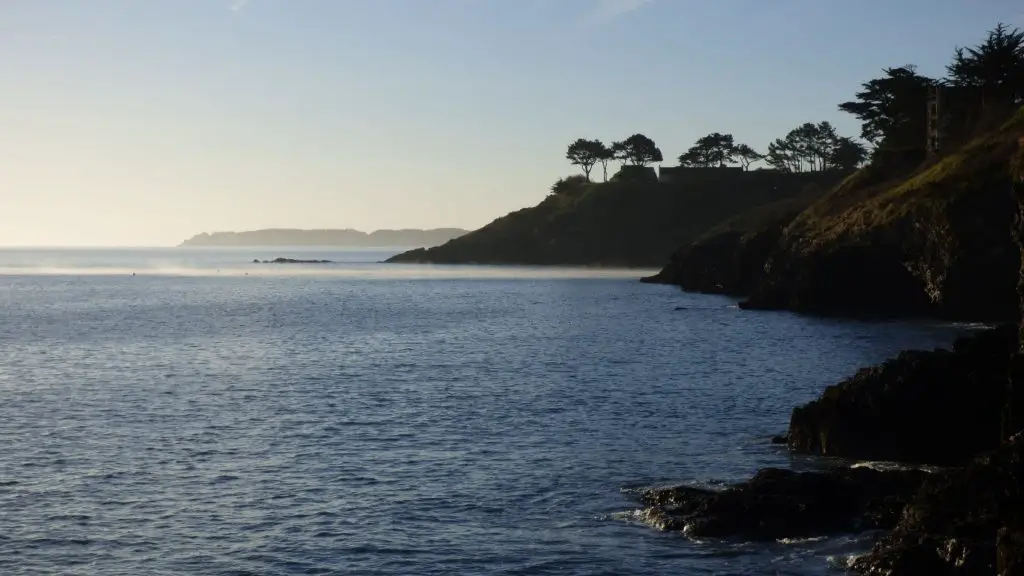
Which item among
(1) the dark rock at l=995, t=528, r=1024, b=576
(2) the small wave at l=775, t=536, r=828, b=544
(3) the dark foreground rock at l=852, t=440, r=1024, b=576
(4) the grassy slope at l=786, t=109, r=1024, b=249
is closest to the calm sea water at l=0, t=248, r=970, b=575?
(2) the small wave at l=775, t=536, r=828, b=544

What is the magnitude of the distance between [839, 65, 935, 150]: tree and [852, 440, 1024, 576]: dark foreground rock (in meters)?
113

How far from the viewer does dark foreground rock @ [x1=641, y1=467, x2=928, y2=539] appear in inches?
1232

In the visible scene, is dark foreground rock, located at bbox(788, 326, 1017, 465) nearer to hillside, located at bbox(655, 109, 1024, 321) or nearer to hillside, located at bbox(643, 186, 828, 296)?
hillside, located at bbox(655, 109, 1024, 321)

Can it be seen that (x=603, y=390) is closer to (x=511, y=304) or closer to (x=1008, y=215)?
(x=1008, y=215)

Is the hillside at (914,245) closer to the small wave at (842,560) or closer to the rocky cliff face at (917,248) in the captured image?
the rocky cliff face at (917,248)

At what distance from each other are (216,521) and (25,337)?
265 ft

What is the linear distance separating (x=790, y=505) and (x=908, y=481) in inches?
190

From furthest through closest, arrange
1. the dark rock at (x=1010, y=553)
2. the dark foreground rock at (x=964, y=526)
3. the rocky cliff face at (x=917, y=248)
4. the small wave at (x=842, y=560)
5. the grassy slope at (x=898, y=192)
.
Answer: the grassy slope at (x=898, y=192) < the rocky cliff face at (x=917, y=248) < the small wave at (x=842, y=560) < the dark foreground rock at (x=964, y=526) < the dark rock at (x=1010, y=553)

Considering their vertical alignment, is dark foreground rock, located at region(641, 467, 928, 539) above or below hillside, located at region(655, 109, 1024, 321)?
below

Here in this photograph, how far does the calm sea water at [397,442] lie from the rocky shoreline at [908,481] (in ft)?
4.96

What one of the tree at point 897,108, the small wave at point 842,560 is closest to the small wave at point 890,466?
the small wave at point 842,560

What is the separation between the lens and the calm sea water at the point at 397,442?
1190 inches

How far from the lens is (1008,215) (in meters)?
88.5

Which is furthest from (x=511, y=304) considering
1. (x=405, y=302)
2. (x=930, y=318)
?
(x=930, y=318)
